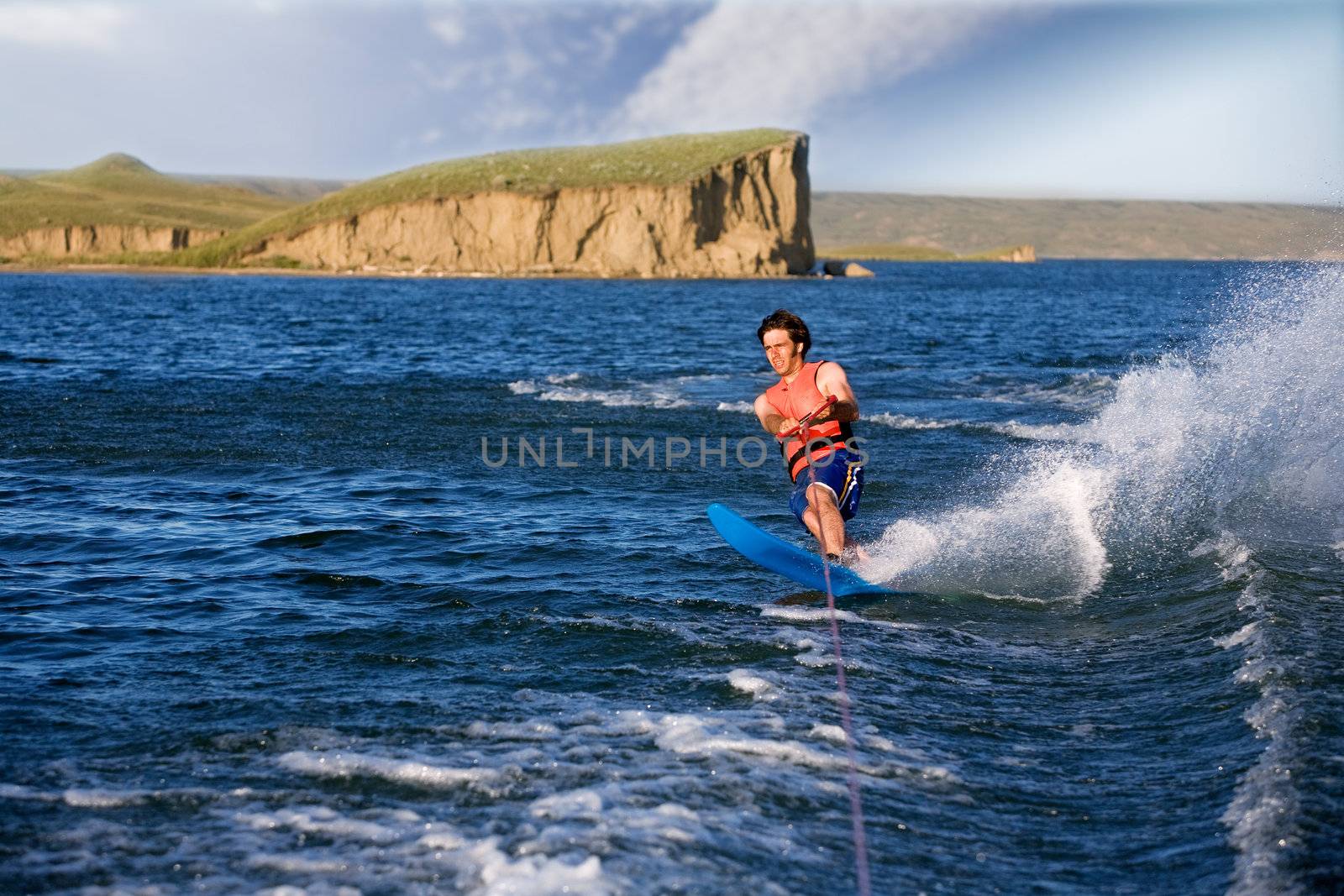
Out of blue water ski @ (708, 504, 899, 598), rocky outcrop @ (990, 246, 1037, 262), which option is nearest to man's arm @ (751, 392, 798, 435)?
blue water ski @ (708, 504, 899, 598)

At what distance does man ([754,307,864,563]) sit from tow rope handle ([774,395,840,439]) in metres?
0.02

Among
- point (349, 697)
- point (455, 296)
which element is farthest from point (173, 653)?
point (455, 296)

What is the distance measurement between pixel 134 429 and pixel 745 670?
10833 mm

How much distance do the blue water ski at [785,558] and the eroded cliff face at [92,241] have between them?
107 metres

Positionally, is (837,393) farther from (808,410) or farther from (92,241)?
(92,241)

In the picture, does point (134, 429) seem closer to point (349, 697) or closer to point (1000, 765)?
point (349, 697)

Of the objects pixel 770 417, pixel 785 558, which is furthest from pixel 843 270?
pixel 785 558

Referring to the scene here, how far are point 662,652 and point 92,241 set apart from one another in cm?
11297

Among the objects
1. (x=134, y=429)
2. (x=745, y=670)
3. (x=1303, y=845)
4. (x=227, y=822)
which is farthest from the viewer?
(x=134, y=429)

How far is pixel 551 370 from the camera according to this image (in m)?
21.9

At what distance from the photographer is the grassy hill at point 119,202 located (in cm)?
10712

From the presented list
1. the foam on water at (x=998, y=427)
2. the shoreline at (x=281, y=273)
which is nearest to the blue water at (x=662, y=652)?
the foam on water at (x=998, y=427)

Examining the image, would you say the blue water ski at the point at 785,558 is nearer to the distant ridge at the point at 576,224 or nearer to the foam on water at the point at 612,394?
the foam on water at the point at 612,394

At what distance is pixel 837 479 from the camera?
8125mm
